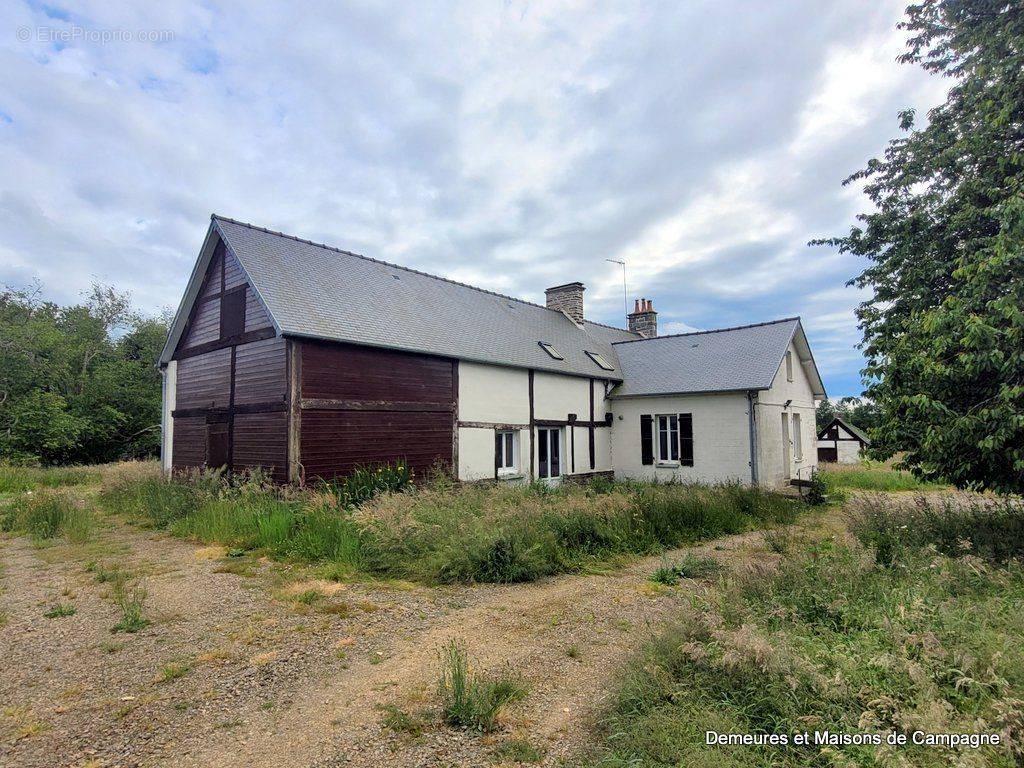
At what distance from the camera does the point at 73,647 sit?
476 cm

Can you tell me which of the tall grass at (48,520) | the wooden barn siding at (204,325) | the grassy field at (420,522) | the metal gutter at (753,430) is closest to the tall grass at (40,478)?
the grassy field at (420,522)

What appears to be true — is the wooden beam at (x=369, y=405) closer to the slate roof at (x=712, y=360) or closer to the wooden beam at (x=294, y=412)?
the wooden beam at (x=294, y=412)

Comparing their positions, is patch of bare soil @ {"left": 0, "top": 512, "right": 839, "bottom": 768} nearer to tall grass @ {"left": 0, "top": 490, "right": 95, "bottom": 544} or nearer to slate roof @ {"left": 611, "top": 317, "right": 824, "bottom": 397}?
tall grass @ {"left": 0, "top": 490, "right": 95, "bottom": 544}

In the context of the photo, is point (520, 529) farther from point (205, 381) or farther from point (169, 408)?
point (169, 408)

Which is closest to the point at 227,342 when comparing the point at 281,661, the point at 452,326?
the point at 452,326

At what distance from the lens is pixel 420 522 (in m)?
8.05

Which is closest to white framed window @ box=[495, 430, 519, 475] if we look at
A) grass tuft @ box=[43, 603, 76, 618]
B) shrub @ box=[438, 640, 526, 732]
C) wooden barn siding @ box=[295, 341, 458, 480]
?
wooden barn siding @ box=[295, 341, 458, 480]

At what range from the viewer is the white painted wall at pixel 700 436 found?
15.5 m

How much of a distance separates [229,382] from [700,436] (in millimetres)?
12893

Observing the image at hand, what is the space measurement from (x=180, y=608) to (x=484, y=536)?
3.54 m

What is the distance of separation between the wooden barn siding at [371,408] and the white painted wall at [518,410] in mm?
582

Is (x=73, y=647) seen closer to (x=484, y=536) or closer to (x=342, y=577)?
(x=342, y=577)

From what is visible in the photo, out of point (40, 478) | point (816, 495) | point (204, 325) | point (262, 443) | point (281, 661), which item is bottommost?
point (816, 495)

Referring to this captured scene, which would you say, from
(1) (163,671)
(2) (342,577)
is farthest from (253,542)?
(1) (163,671)
